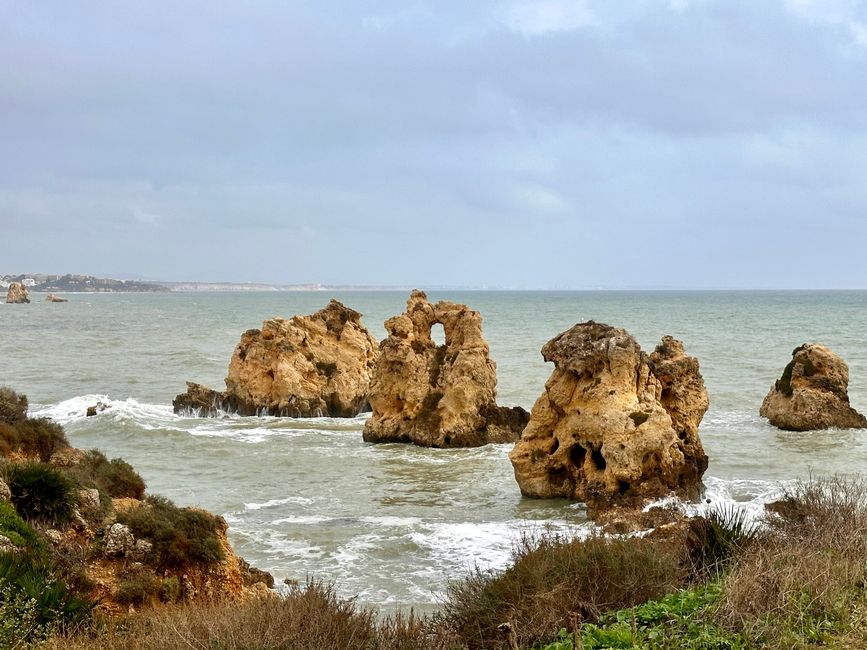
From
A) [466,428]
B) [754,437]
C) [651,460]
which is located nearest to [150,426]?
[466,428]

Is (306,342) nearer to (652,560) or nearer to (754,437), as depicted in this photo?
(754,437)

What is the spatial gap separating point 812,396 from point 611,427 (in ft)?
41.0

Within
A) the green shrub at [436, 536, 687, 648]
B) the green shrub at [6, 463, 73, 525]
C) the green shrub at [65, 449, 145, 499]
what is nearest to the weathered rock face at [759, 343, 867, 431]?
the green shrub at [436, 536, 687, 648]

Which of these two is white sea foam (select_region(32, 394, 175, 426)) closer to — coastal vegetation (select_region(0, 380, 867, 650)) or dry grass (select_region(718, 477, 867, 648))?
coastal vegetation (select_region(0, 380, 867, 650))

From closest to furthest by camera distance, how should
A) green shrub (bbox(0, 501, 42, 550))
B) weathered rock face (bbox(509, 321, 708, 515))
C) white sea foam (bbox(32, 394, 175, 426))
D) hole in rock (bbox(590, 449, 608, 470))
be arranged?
green shrub (bbox(0, 501, 42, 550)) → weathered rock face (bbox(509, 321, 708, 515)) → hole in rock (bbox(590, 449, 608, 470)) → white sea foam (bbox(32, 394, 175, 426))

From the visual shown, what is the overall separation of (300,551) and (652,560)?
6762 millimetres

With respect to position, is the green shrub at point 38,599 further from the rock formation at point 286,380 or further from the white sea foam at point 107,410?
the rock formation at point 286,380

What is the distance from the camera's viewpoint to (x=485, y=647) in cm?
693

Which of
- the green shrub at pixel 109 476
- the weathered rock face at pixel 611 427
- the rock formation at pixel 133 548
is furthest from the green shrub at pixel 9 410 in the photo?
the weathered rock face at pixel 611 427

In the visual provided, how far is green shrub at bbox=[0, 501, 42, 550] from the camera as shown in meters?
7.94

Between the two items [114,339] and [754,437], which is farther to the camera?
[114,339]

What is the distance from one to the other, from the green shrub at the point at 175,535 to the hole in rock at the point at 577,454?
8.63 m

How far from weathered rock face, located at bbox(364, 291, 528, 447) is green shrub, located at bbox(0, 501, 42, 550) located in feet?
49.5

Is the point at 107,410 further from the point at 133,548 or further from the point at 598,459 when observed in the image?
the point at 133,548
